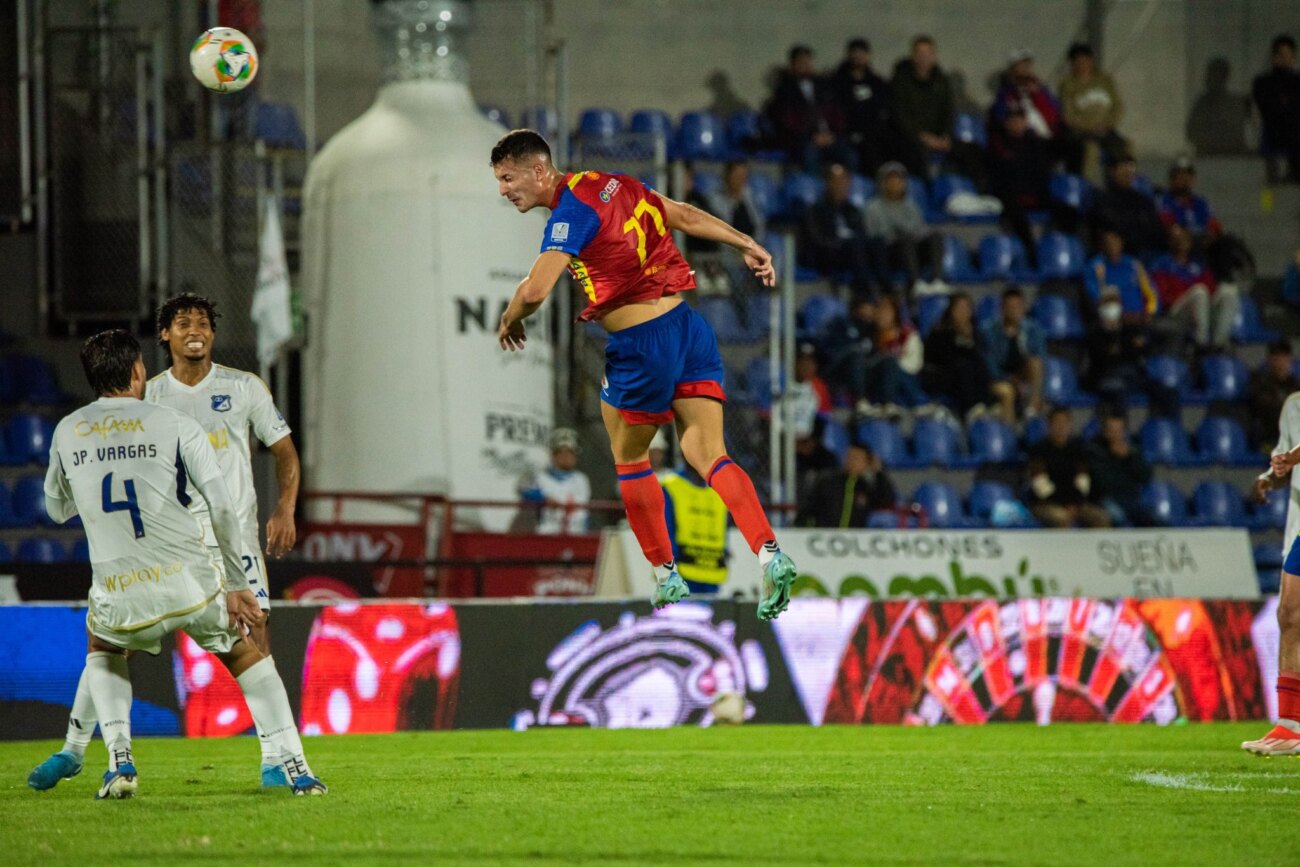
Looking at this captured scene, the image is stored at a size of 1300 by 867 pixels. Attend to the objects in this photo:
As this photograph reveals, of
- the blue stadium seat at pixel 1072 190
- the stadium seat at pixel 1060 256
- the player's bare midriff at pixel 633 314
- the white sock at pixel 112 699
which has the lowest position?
the white sock at pixel 112 699

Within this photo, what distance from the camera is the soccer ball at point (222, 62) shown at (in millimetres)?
9852

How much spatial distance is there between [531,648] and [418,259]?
5924 mm

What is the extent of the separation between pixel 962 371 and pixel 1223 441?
3.22 metres

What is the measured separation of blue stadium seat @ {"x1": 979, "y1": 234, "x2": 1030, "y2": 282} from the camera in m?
20.0

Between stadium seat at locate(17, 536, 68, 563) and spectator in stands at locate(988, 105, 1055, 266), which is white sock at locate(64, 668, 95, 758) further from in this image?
spectator in stands at locate(988, 105, 1055, 266)

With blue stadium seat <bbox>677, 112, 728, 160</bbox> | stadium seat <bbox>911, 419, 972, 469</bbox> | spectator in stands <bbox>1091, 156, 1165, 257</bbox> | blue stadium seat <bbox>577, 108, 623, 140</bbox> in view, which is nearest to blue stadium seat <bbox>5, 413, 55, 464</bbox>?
blue stadium seat <bbox>577, 108, 623, 140</bbox>

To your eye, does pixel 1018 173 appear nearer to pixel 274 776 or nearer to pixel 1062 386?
pixel 1062 386

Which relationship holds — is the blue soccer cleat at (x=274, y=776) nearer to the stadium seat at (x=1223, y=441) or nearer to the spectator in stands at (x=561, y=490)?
the spectator in stands at (x=561, y=490)

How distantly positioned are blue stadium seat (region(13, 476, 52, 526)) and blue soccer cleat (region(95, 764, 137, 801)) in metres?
9.88

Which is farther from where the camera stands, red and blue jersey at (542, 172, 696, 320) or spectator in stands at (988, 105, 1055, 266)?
spectator in stands at (988, 105, 1055, 266)

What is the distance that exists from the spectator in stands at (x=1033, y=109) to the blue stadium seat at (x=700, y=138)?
3463 mm

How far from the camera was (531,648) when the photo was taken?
1188 cm

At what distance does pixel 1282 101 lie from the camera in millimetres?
21797

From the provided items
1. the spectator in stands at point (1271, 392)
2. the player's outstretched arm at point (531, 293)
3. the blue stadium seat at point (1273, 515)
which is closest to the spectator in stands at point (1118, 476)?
the blue stadium seat at point (1273, 515)
